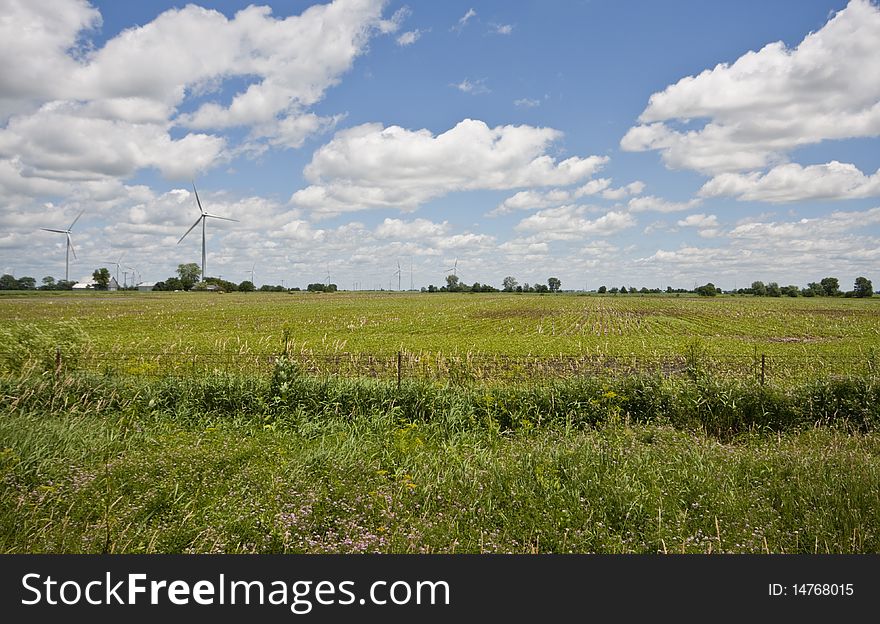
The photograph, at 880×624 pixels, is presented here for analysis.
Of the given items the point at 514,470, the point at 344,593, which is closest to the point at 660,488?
the point at 514,470

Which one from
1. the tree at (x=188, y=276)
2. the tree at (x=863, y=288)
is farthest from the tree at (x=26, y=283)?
the tree at (x=863, y=288)

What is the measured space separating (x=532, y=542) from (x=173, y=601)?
3482mm

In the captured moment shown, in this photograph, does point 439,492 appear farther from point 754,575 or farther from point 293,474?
point 754,575

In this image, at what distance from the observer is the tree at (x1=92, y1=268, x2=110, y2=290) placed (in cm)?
16088

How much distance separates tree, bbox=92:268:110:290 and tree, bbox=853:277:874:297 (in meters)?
221

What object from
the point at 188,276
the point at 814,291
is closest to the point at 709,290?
the point at 814,291

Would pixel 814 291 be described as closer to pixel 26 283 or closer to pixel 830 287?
pixel 830 287

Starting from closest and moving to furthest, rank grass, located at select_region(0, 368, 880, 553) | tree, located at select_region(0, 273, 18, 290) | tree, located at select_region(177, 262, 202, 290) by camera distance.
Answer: grass, located at select_region(0, 368, 880, 553) < tree, located at select_region(0, 273, 18, 290) < tree, located at select_region(177, 262, 202, 290)

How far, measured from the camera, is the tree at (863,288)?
169m

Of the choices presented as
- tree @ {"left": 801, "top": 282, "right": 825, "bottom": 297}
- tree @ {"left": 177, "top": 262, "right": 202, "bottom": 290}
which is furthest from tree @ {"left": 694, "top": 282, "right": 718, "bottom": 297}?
tree @ {"left": 177, "top": 262, "right": 202, "bottom": 290}

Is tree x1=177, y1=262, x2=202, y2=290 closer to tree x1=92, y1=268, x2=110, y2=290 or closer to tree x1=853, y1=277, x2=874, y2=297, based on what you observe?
tree x1=92, y1=268, x2=110, y2=290

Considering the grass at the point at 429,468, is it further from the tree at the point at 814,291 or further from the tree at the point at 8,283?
the tree at the point at 814,291

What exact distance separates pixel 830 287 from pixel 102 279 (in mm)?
226245

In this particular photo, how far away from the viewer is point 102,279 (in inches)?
6339
